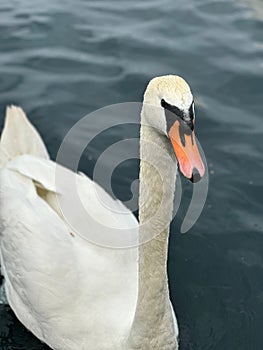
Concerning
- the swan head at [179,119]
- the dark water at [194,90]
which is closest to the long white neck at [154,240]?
the swan head at [179,119]

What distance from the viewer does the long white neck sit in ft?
11.1

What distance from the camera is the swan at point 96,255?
3.27m

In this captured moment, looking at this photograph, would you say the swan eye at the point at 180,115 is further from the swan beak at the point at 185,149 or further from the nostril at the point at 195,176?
the nostril at the point at 195,176

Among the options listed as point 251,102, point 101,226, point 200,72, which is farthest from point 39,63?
point 101,226

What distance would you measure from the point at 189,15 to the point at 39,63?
2.50m

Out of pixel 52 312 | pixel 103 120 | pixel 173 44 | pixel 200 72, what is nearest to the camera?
pixel 52 312

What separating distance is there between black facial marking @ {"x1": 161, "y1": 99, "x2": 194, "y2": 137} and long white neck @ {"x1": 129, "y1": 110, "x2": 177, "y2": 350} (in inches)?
9.4

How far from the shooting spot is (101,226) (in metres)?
4.95

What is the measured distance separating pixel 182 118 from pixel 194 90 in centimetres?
489

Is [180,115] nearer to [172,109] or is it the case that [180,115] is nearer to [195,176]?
[172,109]

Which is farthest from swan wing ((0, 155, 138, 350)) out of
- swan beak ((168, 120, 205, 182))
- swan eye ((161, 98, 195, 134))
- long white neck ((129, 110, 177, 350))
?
swan eye ((161, 98, 195, 134))

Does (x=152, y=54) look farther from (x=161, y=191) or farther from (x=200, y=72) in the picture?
(x=161, y=191)

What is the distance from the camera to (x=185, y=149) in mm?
3111

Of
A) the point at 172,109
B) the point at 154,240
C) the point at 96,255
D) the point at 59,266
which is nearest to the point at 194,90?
the point at 96,255
